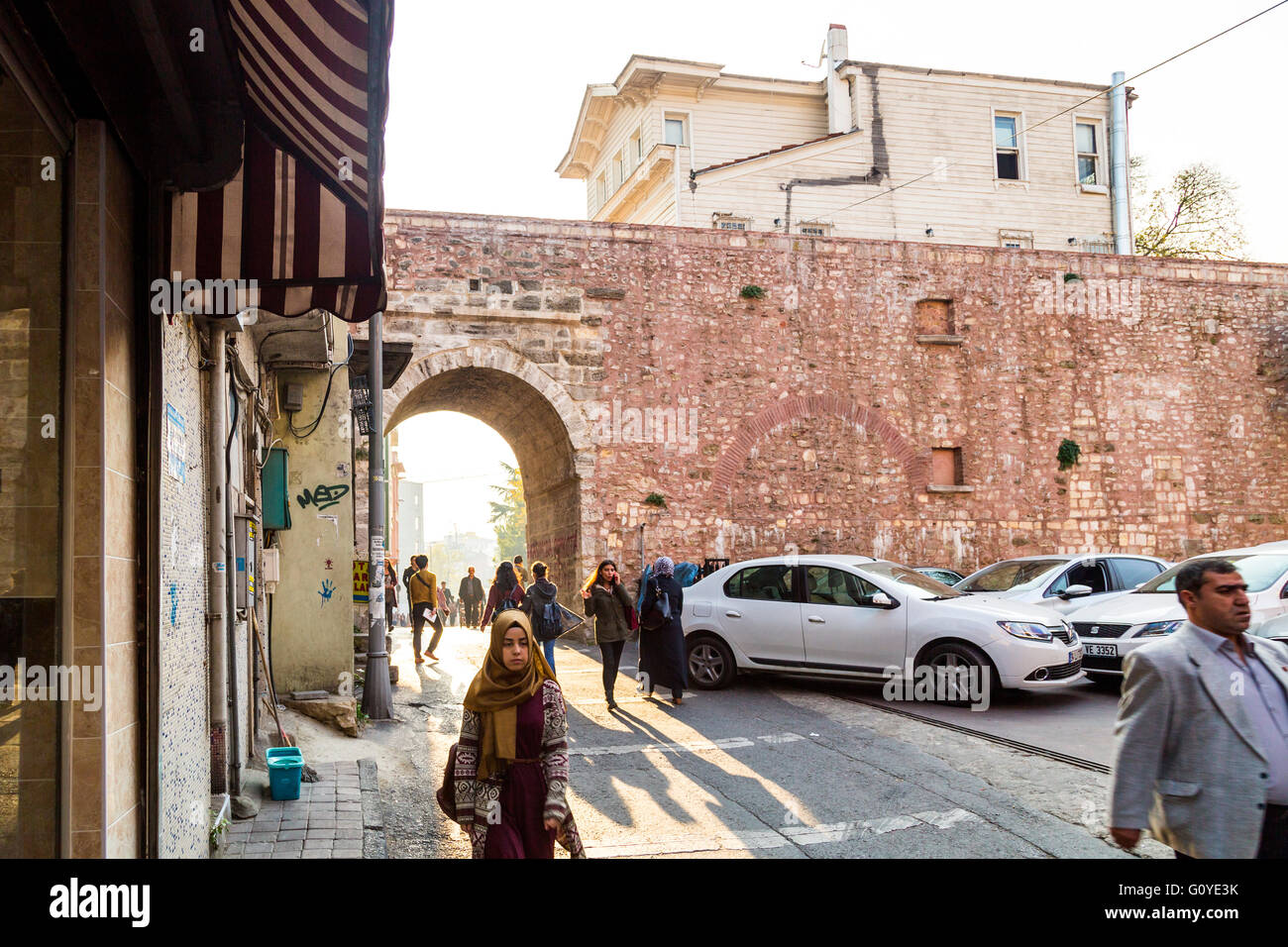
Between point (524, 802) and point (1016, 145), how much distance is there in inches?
1107

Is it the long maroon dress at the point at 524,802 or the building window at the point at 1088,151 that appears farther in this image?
the building window at the point at 1088,151

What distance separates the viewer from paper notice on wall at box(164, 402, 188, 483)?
4.11 m

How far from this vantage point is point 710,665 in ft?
39.5

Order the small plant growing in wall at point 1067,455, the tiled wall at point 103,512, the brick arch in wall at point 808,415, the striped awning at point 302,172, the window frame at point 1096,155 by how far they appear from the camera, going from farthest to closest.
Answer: the window frame at point 1096,155, the small plant growing in wall at point 1067,455, the brick arch in wall at point 808,415, the striped awning at point 302,172, the tiled wall at point 103,512

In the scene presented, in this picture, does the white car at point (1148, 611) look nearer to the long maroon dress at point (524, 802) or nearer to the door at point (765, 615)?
the door at point (765, 615)

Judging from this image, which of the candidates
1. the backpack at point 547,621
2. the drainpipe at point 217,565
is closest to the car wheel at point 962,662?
the backpack at point 547,621

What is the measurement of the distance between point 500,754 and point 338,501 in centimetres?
697

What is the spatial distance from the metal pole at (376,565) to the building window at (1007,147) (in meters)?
22.0

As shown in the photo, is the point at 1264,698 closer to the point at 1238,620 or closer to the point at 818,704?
the point at 1238,620

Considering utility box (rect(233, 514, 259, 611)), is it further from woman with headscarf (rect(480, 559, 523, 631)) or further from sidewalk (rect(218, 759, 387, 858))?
Answer: woman with headscarf (rect(480, 559, 523, 631))

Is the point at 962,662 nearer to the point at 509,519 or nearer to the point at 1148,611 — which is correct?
the point at 1148,611

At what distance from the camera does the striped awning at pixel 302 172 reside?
3684 mm

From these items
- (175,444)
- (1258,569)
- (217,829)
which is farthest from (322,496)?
(1258,569)
